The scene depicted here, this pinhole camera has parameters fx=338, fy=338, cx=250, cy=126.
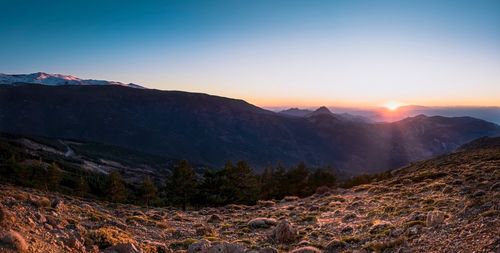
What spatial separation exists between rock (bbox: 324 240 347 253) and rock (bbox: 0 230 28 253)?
1247 centimetres

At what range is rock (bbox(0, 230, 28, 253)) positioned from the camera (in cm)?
1009

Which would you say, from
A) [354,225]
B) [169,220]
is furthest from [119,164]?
[354,225]

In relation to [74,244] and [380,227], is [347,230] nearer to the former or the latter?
[380,227]

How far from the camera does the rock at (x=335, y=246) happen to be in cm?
1648

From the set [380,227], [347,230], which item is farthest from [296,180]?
[380,227]

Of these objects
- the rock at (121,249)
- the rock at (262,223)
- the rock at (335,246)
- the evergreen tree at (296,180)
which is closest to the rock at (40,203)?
the rock at (121,249)

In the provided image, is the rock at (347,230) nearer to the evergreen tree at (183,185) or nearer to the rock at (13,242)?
the rock at (13,242)

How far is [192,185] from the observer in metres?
58.5

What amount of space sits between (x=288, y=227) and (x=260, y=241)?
1.84 metres

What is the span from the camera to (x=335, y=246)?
55.4 feet

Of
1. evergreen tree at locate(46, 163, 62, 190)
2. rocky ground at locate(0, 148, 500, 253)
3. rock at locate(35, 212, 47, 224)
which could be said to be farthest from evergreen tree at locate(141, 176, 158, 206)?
rock at locate(35, 212, 47, 224)

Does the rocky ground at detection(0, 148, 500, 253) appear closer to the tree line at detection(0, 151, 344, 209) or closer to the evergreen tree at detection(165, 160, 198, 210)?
the tree line at detection(0, 151, 344, 209)

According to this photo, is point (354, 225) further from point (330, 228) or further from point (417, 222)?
point (417, 222)

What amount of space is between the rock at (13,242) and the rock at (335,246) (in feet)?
40.9
